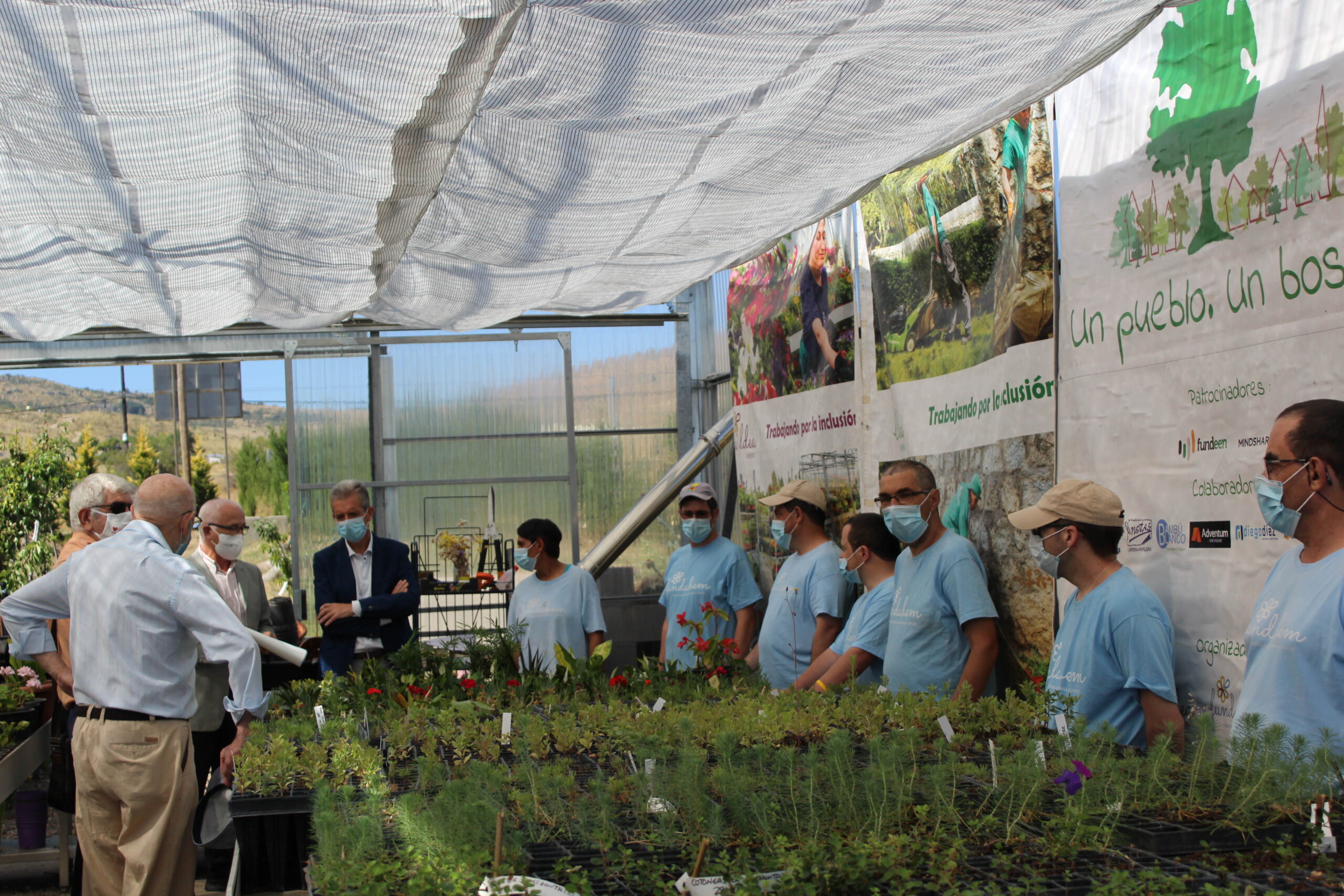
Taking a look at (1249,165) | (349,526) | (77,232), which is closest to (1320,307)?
(1249,165)

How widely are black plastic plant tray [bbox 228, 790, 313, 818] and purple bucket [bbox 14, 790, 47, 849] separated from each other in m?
3.43

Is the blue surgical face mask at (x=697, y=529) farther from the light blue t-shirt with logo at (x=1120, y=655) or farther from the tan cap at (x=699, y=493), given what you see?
the light blue t-shirt with logo at (x=1120, y=655)

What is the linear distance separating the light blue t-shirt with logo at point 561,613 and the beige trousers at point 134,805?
180cm

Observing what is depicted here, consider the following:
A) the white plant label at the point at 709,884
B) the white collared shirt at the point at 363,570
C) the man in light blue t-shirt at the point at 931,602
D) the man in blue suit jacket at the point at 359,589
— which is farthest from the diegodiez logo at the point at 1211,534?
the white collared shirt at the point at 363,570

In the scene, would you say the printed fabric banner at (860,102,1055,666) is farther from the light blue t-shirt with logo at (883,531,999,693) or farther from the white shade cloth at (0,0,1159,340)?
the white shade cloth at (0,0,1159,340)

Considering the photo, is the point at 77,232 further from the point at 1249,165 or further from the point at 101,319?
the point at 1249,165

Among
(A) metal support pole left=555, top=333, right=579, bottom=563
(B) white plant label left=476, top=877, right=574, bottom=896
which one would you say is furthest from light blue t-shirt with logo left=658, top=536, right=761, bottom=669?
(B) white plant label left=476, top=877, right=574, bottom=896

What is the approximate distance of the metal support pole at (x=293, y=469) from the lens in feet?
27.3

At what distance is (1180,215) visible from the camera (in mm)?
3156

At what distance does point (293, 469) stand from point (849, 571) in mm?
5128

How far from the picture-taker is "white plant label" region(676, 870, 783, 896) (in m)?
1.88

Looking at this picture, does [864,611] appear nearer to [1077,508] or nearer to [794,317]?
[1077,508]

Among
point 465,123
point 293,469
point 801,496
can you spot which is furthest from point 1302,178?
point 293,469

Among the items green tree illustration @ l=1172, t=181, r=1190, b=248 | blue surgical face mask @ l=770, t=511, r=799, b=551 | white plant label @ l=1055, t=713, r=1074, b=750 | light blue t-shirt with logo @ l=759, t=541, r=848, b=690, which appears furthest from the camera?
blue surgical face mask @ l=770, t=511, r=799, b=551
